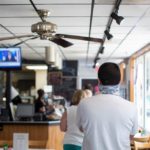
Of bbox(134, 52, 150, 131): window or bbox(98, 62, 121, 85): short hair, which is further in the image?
bbox(134, 52, 150, 131): window

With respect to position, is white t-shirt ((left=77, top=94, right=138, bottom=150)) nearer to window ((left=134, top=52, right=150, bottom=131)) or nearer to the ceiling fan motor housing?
the ceiling fan motor housing

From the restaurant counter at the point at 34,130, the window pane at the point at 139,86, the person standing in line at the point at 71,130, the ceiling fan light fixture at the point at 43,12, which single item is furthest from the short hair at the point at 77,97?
the window pane at the point at 139,86

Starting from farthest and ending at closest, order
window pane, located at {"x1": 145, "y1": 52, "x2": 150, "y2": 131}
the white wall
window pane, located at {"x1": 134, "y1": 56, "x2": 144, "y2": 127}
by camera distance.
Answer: the white wall < window pane, located at {"x1": 134, "y1": 56, "x2": 144, "y2": 127} < window pane, located at {"x1": 145, "y1": 52, "x2": 150, "y2": 131}

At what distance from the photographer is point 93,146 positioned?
2441mm

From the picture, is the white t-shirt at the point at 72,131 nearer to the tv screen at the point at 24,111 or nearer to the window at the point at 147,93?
the tv screen at the point at 24,111

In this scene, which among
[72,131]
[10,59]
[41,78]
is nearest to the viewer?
[72,131]

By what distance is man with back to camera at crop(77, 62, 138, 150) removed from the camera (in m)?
2.44

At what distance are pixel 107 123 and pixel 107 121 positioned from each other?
0.01 meters

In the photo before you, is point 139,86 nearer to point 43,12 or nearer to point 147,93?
point 147,93

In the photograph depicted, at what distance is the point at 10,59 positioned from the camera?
6965 millimetres

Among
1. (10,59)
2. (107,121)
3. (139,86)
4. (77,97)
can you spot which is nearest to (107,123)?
(107,121)

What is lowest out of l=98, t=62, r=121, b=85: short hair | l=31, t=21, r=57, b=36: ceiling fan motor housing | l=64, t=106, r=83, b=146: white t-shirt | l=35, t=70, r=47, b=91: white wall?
l=64, t=106, r=83, b=146: white t-shirt

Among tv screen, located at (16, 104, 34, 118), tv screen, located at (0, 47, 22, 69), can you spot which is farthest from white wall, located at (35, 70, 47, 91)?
tv screen, located at (16, 104, 34, 118)

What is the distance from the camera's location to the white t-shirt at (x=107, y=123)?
2.44 meters
